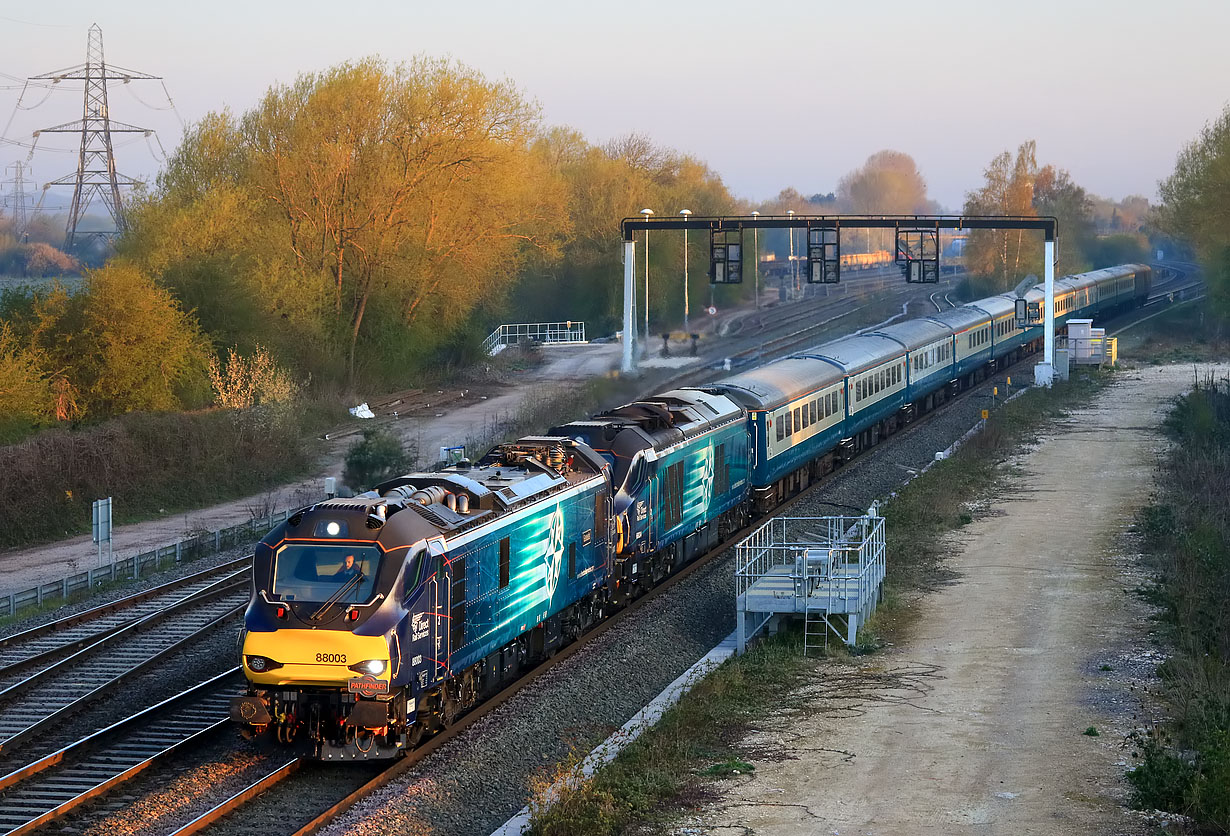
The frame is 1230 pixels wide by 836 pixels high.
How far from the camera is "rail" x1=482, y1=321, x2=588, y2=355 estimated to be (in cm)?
7962

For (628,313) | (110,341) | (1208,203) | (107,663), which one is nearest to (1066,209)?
(1208,203)

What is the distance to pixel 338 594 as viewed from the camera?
15148 millimetres

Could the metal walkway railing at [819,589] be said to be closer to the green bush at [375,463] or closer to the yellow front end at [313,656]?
the yellow front end at [313,656]

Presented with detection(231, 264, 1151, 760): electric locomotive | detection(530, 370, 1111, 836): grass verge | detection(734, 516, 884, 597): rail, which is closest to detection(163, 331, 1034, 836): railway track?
detection(231, 264, 1151, 760): electric locomotive

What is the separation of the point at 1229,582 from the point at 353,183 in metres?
42.2

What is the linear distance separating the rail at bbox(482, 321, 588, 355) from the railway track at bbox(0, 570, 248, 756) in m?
51.8

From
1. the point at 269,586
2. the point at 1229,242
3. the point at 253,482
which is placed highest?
the point at 1229,242

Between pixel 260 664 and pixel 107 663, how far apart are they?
7168 mm

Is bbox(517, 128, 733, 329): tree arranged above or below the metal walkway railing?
above

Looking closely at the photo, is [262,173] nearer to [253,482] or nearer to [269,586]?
[253,482]

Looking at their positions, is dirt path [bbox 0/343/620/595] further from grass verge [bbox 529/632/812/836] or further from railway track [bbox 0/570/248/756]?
grass verge [bbox 529/632/812/836]

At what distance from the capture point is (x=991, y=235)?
333ft

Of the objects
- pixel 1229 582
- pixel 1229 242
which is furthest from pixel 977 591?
pixel 1229 242

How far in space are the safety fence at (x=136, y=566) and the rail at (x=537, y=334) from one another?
43.6 meters
